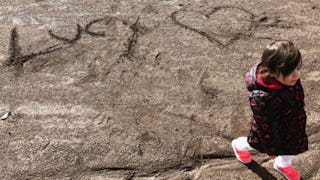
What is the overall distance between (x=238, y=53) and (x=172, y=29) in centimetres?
71

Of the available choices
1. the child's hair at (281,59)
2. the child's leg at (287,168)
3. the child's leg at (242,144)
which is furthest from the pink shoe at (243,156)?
the child's hair at (281,59)

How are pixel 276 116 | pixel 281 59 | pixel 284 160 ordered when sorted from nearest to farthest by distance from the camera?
pixel 281 59 < pixel 276 116 < pixel 284 160

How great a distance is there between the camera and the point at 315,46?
430 cm

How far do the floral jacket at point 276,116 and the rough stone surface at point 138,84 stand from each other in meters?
0.37

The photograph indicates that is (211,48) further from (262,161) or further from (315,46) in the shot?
(262,161)

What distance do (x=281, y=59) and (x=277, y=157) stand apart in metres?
0.81

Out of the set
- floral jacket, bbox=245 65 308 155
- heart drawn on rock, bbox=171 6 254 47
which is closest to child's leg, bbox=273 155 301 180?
floral jacket, bbox=245 65 308 155

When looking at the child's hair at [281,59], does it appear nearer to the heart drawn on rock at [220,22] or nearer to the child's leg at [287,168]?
the child's leg at [287,168]

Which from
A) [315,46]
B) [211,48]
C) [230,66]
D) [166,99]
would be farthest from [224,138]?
[315,46]

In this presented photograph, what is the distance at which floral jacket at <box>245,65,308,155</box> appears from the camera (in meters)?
2.61

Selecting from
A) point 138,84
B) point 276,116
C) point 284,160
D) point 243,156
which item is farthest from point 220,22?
point 276,116

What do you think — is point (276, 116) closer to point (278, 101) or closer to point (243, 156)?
point (278, 101)

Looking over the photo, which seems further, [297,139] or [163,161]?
[163,161]

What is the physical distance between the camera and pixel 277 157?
10.0 feet
